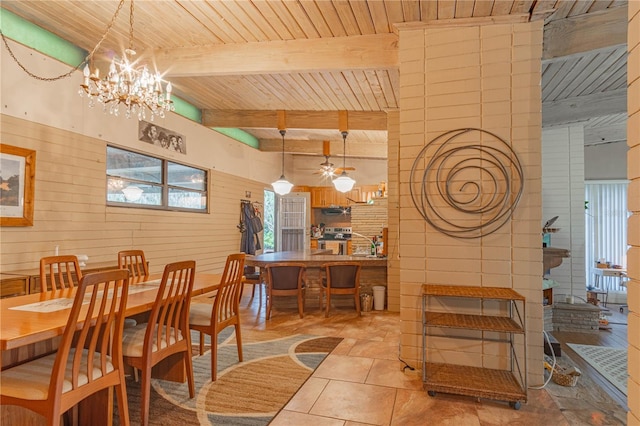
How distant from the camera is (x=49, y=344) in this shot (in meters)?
2.09

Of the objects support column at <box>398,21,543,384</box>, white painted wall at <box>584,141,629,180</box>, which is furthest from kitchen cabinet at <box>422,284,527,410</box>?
white painted wall at <box>584,141,629,180</box>

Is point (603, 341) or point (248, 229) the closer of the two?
point (603, 341)

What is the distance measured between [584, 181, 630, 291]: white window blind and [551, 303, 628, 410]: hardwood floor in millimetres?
1474

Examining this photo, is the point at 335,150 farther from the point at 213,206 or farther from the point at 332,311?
the point at 332,311

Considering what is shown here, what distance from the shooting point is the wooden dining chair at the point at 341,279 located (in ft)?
15.1

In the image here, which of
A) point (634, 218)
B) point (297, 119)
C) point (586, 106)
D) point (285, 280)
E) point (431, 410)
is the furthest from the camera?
point (297, 119)

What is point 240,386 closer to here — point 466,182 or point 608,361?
point 466,182

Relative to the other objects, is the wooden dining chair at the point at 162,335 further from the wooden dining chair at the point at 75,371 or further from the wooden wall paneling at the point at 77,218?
the wooden wall paneling at the point at 77,218

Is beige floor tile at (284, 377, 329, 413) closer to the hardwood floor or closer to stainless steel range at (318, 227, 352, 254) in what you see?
the hardwood floor

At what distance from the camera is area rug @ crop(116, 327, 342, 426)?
7.34ft

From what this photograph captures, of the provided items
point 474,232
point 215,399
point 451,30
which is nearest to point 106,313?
point 215,399

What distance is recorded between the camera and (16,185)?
10.7 ft

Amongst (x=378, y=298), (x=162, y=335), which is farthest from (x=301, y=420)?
(x=378, y=298)

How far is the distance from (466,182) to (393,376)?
5.41 feet
